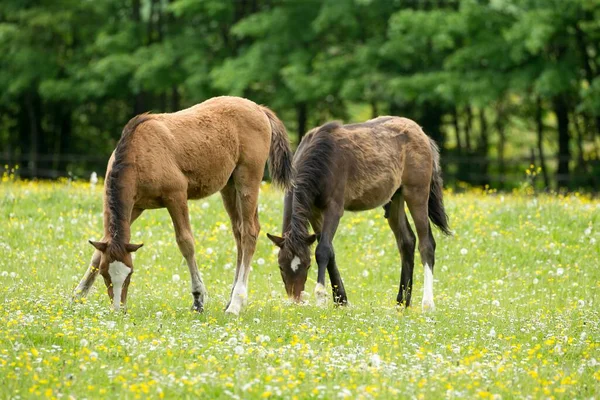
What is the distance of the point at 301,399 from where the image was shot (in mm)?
5984

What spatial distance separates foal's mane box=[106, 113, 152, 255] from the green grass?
0.67 m

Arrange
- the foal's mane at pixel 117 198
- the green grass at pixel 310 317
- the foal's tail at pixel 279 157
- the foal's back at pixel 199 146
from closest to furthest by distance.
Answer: the green grass at pixel 310 317
the foal's mane at pixel 117 198
the foal's back at pixel 199 146
the foal's tail at pixel 279 157

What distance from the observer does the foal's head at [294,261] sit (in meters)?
9.53

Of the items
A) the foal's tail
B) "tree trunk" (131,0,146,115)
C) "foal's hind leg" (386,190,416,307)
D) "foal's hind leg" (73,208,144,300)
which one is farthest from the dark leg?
"tree trunk" (131,0,146,115)

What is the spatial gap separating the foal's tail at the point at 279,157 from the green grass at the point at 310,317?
1.18m

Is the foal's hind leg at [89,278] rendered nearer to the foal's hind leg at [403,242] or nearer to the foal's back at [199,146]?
the foal's back at [199,146]

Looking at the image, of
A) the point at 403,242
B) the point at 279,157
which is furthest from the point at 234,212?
the point at 403,242

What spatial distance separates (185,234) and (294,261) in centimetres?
125

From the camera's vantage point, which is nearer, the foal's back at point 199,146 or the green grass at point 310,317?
the green grass at point 310,317

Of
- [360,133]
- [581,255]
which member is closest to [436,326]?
[360,133]

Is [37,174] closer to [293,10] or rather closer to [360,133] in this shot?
[293,10]

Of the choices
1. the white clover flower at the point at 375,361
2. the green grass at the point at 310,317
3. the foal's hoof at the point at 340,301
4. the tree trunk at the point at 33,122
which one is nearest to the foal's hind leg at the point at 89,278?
the green grass at the point at 310,317

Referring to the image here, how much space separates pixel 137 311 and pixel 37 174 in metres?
24.5

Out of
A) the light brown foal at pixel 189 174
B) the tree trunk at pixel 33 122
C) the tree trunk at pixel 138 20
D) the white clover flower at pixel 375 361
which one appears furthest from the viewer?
the tree trunk at pixel 33 122
